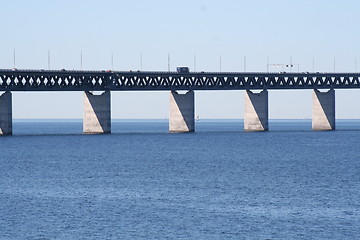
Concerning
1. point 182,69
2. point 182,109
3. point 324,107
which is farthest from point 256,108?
point 182,69

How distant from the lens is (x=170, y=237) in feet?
170

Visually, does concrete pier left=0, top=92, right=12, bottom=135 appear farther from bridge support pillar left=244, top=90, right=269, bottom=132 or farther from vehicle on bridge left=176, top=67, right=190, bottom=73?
bridge support pillar left=244, top=90, right=269, bottom=132

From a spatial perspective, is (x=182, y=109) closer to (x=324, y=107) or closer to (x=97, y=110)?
(x=97, y=110)

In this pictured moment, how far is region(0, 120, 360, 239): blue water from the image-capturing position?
177 ft

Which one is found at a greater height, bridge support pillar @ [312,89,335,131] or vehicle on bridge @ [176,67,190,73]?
vehicle on bridge @ [176,67,190,73]

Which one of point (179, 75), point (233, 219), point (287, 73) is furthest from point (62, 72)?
point (233, 219)

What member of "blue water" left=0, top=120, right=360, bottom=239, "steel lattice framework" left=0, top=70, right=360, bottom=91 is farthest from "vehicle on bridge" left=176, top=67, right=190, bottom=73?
"blue water" left=0, top=120, right=360, bottom=239

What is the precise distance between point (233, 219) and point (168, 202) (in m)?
8.93

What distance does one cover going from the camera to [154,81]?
584 feet

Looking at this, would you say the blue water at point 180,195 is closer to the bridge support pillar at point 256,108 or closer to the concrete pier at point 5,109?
the concrete pier at point 5,109

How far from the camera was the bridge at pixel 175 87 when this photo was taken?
162250 mm

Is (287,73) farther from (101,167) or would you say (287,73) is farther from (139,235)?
(139,235)

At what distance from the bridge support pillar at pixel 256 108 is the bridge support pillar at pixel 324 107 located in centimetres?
1148

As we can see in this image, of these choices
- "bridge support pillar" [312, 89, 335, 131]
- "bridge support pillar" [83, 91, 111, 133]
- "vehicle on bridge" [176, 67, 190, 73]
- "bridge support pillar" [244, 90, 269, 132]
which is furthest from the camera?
"bridge support pillar" [312, 89, 335, 131]
